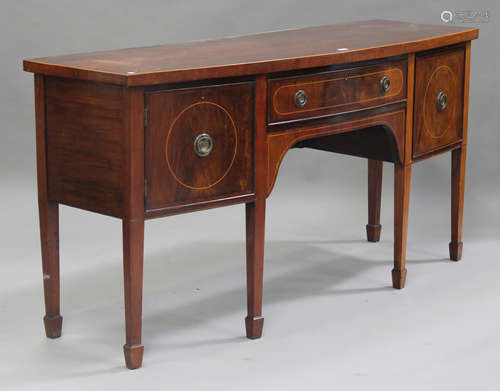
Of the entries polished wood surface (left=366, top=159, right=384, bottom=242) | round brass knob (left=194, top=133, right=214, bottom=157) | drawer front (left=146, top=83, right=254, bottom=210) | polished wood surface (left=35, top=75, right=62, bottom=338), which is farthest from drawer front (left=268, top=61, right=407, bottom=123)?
polished wood surface (left=366, top=159, right=384, bottom=242)

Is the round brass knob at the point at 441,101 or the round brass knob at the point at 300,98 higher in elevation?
the round brass knob at the point at 300,98

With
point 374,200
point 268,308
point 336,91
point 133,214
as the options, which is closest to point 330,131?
point 336,91

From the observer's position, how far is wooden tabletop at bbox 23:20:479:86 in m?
3.41

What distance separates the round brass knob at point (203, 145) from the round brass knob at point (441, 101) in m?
1.25

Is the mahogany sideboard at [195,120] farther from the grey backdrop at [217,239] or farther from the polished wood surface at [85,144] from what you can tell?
the grey backdrop at [217,239]

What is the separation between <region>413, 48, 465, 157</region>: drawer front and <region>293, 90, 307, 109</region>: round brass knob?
2.18ft

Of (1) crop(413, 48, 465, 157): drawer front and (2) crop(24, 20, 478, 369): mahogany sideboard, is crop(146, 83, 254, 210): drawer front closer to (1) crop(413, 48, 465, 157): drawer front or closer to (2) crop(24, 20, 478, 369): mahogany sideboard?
(2) crop(24, 20, 478, 369): mahogany sideboard

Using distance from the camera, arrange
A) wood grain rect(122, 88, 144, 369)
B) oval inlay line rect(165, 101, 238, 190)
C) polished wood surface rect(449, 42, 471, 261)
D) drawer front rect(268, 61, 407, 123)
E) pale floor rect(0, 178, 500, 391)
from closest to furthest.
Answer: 1. wood grain rect(122, 88, 144, 369)
2. oval inlay line rect(165, 101, 238, 190)
3. pale floor rect(0, 178, 500, 391)
4. drawer front rect(268, 61, 407, 123)
5. polished wood surface rect(449, 42, 471, 261)

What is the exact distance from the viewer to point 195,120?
349cm

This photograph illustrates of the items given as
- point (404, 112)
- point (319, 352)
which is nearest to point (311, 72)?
point (404, 112)

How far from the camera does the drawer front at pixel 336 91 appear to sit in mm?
3715

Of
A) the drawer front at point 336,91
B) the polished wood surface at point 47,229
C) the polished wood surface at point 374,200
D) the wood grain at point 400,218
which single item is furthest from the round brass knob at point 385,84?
the polished wood surface at point 47,229

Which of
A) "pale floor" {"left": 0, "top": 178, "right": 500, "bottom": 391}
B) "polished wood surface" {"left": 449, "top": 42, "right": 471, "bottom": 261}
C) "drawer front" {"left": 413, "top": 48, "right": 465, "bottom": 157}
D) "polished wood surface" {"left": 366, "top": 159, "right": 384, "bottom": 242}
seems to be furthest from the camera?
"polished wood surface" {"left": 366, "top": 159, "right": 384, "bottom": 242}

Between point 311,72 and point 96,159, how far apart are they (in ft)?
2.64
